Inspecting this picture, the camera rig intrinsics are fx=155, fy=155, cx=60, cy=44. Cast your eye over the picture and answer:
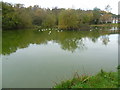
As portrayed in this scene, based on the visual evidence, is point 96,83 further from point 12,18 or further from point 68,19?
point 12,18

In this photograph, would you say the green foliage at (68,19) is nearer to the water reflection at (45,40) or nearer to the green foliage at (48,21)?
the green foliage at (48,21)

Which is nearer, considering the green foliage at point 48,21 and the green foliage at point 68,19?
the green foliage at point 68,19

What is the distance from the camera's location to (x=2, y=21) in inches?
997

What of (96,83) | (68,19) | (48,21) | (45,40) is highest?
(48,21)

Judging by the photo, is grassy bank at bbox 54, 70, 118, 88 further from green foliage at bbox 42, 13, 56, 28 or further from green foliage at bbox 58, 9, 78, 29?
green foliage at bbox 42, 13, 56, 28

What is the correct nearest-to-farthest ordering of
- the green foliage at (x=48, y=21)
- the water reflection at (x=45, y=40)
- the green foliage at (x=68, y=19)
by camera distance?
the water reflection at (x=45, y=40), the green foliage at (x=68, y=19), the green foliage at (x=48, y=21)

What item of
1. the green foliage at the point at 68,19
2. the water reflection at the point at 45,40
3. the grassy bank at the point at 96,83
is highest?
the green foliage at the point at 68,19

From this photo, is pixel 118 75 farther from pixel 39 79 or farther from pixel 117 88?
pixel 39 79

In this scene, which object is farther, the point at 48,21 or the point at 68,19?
the point at 48,21

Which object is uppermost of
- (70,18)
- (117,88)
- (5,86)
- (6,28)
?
(70,18)

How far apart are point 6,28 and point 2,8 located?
346 cm

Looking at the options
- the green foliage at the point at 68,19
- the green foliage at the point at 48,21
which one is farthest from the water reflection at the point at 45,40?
the green foliage at the point at 48,21

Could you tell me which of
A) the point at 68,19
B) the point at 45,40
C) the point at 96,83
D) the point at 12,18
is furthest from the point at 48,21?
the point at 96,83

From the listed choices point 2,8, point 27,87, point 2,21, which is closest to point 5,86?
point 27,87
